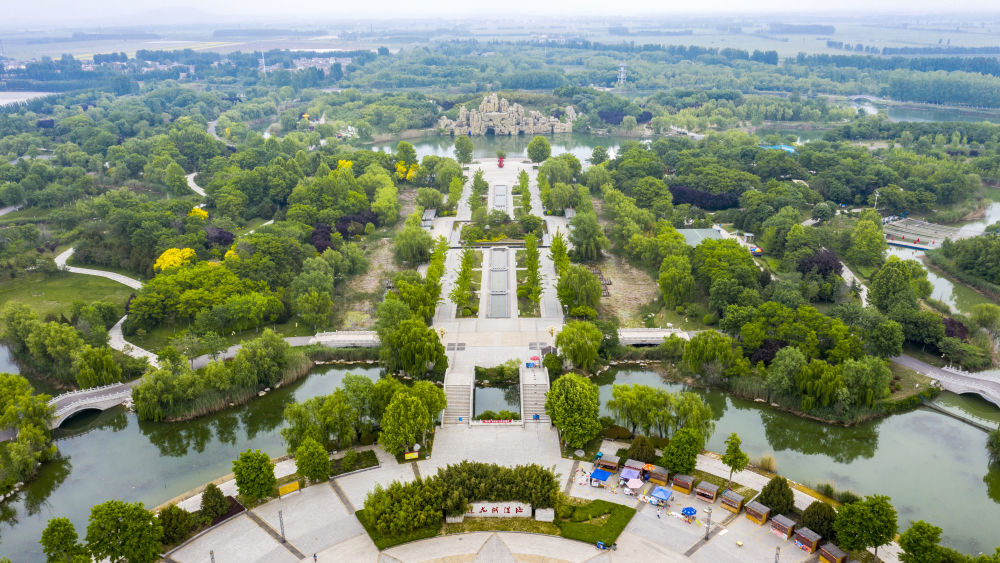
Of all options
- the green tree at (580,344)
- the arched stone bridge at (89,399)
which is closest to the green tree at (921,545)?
the green tree at (580,344)

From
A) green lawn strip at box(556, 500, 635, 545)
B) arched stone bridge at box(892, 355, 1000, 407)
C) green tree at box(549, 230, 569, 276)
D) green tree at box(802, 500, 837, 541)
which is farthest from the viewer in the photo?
green tree at box(549, 230, 569, 276)

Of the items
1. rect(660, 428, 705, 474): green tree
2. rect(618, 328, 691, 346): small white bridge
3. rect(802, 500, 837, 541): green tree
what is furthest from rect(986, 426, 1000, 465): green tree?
rect(618, 328, 691, 346): small white bridge

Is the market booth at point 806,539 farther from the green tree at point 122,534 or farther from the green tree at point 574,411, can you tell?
the green tree at point 122,534

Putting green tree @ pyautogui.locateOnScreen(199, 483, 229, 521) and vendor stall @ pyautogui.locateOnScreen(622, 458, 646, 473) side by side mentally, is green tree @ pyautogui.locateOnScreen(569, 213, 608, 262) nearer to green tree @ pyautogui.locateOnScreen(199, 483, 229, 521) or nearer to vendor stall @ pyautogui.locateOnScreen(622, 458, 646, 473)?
vendor stall @ pyautogui.locateOnScreen(622, 458, 646, 473)

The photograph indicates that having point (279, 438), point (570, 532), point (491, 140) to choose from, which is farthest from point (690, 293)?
point (491, 140)

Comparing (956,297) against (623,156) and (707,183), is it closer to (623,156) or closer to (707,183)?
(707,183)

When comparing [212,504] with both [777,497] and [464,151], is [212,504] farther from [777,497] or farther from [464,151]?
[464,151]

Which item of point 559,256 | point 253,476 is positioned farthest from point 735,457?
point 559,256

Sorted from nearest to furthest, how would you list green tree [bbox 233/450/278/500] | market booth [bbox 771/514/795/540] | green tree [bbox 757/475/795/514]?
market booth [bbox 771/514/795/540], green tree [bbox 757/475/795/514], green tree [bbox 233/450/278/500]
